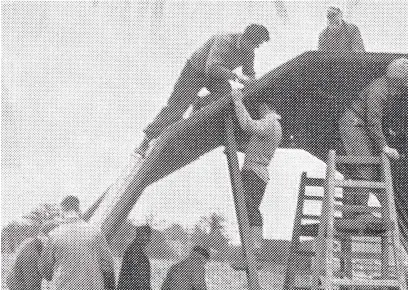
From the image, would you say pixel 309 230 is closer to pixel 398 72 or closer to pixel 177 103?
pixel 177 103

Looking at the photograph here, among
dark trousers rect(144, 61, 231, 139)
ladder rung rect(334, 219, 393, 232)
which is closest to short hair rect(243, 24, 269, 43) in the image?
dark trousers rect(144, 61, 231, 139)

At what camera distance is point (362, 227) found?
6809 mm

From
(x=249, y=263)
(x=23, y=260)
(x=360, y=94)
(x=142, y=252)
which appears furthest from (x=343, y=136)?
(x=23, y=260)

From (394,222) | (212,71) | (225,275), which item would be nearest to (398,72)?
(394,222)

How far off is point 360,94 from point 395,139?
3.84ft

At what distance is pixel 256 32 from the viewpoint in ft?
27.1

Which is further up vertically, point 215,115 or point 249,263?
point 215,115

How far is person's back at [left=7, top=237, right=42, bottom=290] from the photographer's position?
7941 millimetres

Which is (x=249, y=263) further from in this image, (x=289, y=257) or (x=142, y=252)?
(x=289, y=257)

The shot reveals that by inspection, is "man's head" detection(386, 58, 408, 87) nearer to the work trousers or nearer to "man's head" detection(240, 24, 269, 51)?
the work trousers

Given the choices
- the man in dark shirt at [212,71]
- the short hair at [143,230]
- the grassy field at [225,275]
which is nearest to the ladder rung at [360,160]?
the man in dark shirt at [212,71]

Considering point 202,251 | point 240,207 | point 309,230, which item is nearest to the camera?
point 240,207

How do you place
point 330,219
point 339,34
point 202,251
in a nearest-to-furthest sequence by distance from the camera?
point 330,219, point 202,251, point 339,34

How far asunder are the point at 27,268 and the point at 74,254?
152 centimetres
